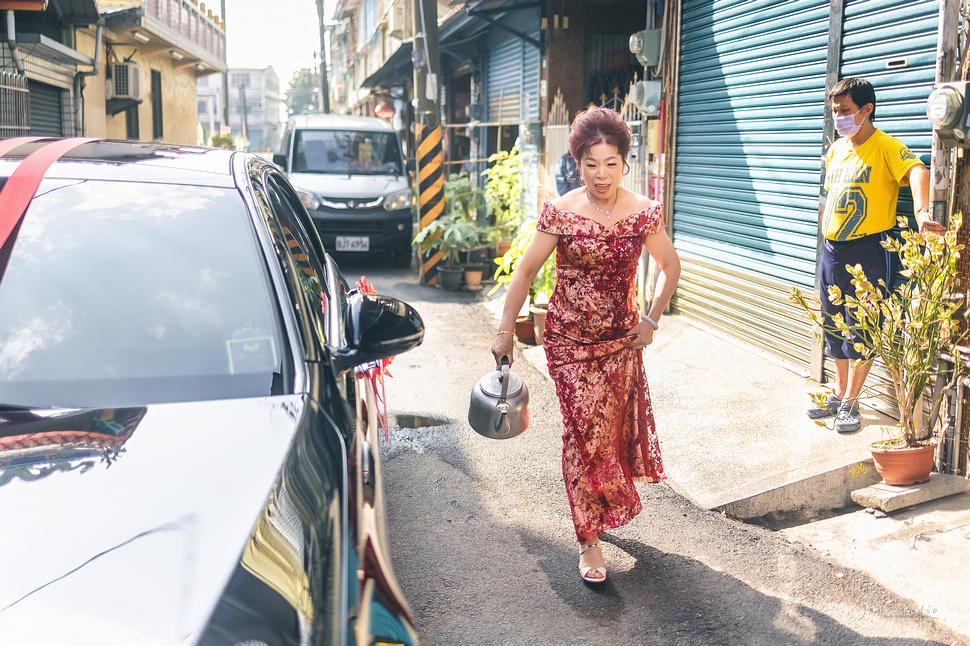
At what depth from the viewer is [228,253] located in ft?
8.28

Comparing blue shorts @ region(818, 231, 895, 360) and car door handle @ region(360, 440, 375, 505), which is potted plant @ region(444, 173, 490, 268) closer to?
blue shorts @ region(818, 231, 895, 360)

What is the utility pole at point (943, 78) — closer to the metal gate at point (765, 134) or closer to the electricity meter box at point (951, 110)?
the electricity meter box at point (951, 110)

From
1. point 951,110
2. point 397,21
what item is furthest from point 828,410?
point 397,21

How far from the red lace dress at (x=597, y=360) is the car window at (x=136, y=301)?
1.40 m

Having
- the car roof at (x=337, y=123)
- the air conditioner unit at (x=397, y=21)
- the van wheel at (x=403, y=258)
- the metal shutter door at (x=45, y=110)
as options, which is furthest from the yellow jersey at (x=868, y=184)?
the air conditioner unit at (x=397, y=21)

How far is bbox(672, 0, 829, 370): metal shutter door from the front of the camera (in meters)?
6.18

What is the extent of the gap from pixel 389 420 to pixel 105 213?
3.40 meters

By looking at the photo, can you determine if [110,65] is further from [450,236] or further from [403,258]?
[450,236]

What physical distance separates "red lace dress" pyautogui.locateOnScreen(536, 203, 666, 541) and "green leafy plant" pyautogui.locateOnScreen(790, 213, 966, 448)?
124cm

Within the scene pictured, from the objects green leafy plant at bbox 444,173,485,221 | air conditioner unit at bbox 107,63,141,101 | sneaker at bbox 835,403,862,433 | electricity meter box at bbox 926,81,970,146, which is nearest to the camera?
electricity meter box at bbox 926,81,970,146

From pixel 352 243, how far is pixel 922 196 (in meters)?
8.89

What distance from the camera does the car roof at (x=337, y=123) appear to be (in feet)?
44.7

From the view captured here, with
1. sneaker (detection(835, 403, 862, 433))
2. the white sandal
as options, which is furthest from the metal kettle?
sneaker (detection(835, 403, 862, 433))

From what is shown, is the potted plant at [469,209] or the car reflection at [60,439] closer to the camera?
the car reflection at [60,439]
